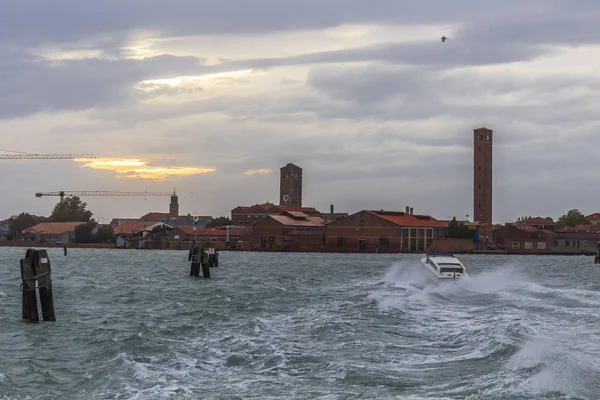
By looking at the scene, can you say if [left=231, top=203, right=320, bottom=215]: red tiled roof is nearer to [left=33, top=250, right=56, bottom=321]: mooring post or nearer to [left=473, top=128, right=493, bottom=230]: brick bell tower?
[left=473, top=128, right=493, bottom=230]: brick bell tower

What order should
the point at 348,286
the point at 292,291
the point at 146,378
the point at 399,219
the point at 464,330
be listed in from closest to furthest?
the point at 146,378
the point at 464,330
the point at 292,291
the point at 348,286
the point at 399,219

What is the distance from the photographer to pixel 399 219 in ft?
483

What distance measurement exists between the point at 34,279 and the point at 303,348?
27.5 feet

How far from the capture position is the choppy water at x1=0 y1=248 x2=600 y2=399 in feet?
51.9

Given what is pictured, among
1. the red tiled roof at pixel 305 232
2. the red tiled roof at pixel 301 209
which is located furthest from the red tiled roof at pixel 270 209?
the red tiled roof at pixel 305 232

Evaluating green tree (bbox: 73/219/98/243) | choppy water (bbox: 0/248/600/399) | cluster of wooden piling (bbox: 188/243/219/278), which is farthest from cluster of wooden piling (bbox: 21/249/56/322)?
green tree (bbox: 73/219/98/243)

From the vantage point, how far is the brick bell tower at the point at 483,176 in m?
160

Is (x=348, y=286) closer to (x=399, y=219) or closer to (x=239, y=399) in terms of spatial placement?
(x=239, y=399)

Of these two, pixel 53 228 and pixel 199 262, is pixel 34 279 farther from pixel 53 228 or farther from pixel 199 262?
pixel 53 228

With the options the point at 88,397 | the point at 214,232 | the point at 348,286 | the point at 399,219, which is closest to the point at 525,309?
the point at 348,286

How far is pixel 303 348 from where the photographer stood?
20766 mm

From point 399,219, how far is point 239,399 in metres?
133

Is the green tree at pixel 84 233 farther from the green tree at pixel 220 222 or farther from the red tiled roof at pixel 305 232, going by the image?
the red tiled roof at pixel 305 232

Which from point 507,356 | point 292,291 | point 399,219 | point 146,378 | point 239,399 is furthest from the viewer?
point 399,219
